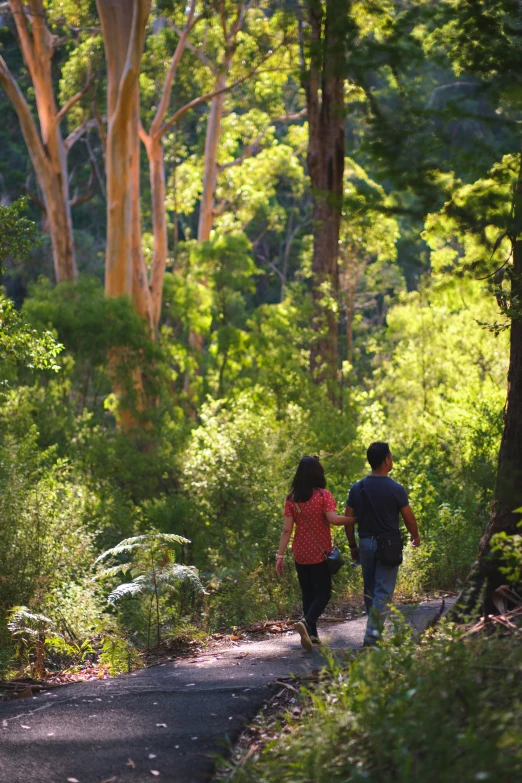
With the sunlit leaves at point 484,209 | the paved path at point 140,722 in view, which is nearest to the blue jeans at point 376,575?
the paved path at point 140,722

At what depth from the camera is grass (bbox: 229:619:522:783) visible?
11.2ft

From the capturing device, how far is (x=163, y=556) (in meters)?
9.27

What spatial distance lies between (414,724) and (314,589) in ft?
12.7

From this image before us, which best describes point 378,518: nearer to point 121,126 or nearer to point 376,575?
point 376,575

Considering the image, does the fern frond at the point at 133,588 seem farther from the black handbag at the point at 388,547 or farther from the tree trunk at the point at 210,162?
the tree trunk at the point at 210,162

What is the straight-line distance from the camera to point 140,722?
18.4 feet

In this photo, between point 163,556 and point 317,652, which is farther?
point 163,556

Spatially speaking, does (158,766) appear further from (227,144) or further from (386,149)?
(227,144)

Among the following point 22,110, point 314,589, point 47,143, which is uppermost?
point 22,110

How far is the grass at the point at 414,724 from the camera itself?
3.41m

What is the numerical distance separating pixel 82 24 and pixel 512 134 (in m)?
24.5

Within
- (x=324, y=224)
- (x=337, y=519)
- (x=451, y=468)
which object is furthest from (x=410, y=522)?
(x=324, y=224)

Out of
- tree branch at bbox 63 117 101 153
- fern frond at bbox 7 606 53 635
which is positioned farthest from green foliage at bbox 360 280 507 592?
tree branch at bbox 63 117 101 153

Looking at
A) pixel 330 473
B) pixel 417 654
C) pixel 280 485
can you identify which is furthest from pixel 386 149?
pixel 330 473
